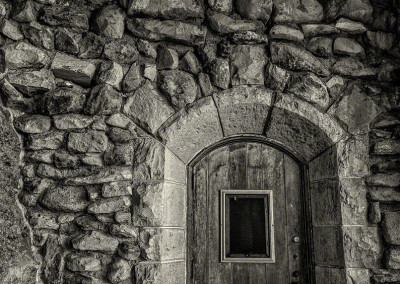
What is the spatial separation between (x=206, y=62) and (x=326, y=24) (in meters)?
0.86

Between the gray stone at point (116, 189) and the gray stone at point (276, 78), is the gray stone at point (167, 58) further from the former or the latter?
the gray stone at point (116, 189)

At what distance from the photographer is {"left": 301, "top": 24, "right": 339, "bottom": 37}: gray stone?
242cm

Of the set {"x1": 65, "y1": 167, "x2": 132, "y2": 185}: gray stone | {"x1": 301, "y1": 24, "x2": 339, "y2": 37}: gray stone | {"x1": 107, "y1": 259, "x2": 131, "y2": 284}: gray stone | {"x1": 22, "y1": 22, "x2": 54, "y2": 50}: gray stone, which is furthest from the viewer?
{"x1": 301, "y1": 24, "x2": 339, "y2": 37}: gray stone

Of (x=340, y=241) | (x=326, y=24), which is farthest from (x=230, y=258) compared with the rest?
(x=326, y=24)

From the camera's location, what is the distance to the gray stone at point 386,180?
2229mm

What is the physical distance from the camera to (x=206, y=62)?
2.37 meters

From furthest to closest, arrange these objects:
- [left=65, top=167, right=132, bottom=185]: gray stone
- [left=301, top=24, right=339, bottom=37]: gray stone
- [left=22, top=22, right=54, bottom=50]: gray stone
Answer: [left=301, top=24, right=339, bottom=37]: gray stone, [left=22, top=22, right=54, bottom=50]: gray stone, [left=65, top=167, right=132, bottom=185]: gray stone

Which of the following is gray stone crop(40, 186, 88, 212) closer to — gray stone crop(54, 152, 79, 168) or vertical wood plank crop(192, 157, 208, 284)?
gray stone crop(54, 152, 79, 168)

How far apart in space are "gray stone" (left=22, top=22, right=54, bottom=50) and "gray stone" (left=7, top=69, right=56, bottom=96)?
17 centimetres

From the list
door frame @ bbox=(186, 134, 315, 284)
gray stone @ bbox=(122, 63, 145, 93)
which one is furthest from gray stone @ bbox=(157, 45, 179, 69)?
door frame @ bbox=(186, 134, 315, 284)

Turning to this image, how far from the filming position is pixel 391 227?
7.11 feet

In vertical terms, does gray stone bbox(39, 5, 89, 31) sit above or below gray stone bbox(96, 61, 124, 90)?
above

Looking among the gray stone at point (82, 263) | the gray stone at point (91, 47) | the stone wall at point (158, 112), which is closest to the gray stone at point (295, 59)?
the stone wall at point (158, 112)

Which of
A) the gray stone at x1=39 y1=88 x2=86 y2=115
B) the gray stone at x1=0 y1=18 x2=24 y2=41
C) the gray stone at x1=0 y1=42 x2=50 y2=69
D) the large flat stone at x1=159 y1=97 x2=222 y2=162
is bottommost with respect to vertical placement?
the large flat stone at x1=159 y1=97 x2=222 y2=162
